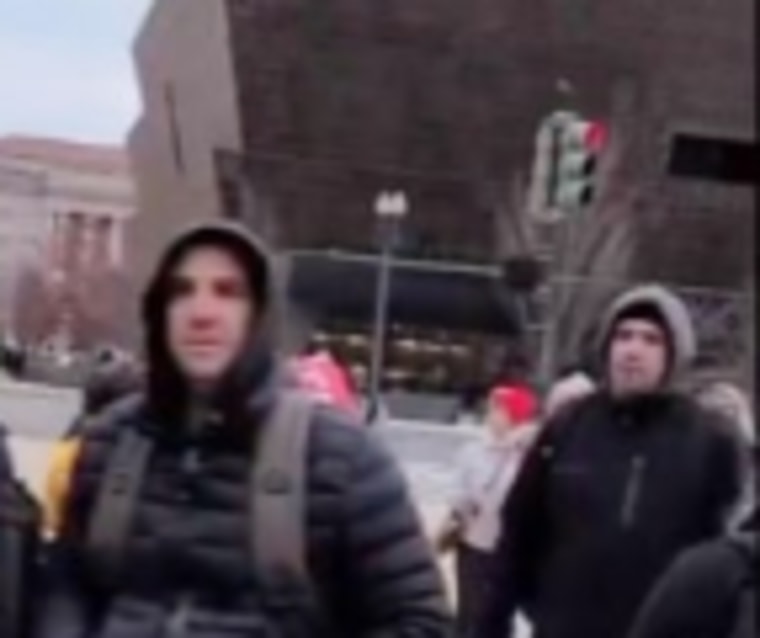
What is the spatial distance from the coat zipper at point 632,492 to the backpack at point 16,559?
2.10 m

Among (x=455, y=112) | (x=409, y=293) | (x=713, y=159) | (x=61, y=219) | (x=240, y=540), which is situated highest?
(x=455, y=112)

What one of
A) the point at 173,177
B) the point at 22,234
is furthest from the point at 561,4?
the point at 22,234

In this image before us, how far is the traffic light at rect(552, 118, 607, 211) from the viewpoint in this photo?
20781 mm

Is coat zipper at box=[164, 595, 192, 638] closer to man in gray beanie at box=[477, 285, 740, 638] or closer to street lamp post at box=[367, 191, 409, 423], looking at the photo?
man in gray beanie at box=[477, 285, 740, 638]

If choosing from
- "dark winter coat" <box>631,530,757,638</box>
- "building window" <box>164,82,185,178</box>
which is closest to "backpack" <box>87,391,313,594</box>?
"dark winter coat" <box>631,530,757,638</box>

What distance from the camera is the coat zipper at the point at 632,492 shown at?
243 inches

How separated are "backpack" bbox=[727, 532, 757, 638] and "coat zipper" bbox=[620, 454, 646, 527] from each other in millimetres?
2569

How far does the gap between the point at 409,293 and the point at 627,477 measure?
170ft

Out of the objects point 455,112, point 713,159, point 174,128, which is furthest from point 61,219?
point 713,159

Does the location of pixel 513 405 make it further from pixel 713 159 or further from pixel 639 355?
pixel 713 159

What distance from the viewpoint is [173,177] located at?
64.2 m

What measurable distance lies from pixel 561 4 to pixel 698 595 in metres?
52.9

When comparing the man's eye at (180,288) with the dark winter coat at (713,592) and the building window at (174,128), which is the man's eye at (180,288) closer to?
the dark winter coat at (713,592)

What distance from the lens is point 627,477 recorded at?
620 centimetres
